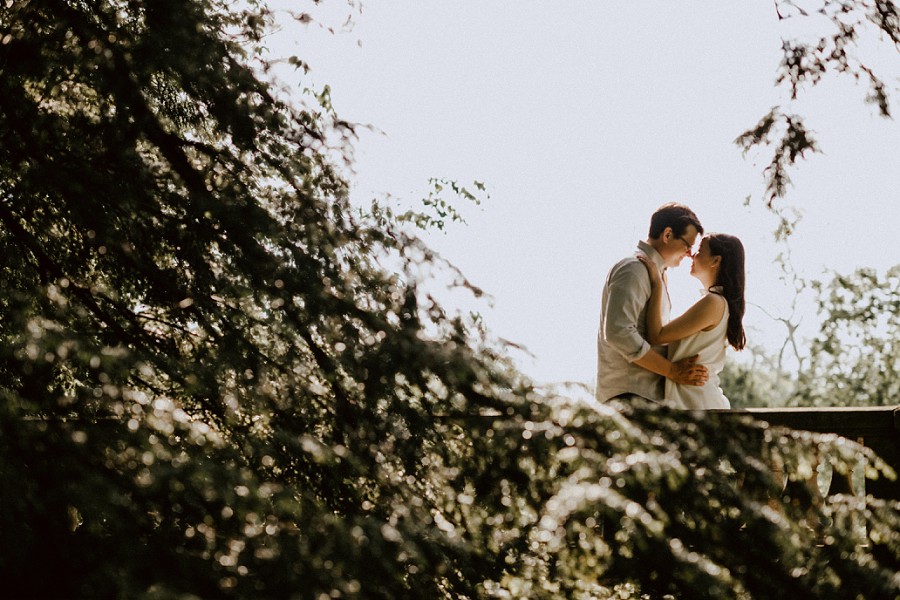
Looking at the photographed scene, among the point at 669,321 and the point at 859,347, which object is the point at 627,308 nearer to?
the point at 669,321

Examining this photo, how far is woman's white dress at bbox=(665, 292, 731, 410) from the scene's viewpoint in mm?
4477

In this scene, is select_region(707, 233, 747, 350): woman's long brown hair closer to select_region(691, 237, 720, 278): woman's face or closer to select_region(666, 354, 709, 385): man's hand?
select_region(691, 237, 720, 278): woman's face

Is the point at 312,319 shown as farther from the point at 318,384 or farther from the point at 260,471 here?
the point at 260,471

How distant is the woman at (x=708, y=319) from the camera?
4469mm

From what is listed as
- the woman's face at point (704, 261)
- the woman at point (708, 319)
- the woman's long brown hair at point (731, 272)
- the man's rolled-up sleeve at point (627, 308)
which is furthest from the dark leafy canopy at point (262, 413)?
the woman's face at point (704, 261)

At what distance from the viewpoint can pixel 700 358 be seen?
4473 mm

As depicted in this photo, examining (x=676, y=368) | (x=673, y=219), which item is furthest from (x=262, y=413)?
(x=673, y=219)

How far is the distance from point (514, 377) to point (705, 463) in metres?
0.64

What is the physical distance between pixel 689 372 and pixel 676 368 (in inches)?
2.6

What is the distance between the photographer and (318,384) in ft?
9.64

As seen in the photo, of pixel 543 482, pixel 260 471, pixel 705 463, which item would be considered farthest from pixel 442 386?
pixel 705 463

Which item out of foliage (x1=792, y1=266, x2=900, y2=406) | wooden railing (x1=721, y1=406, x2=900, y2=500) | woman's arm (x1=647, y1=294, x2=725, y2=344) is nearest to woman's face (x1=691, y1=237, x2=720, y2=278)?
woman's arm (x1=647, y1=294, x2=725, y2=344)

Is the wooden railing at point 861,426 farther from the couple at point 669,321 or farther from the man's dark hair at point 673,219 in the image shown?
the man's dark hair at point 673,219

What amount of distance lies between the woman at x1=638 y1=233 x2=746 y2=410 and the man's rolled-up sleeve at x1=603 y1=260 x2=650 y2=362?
0.09 m
